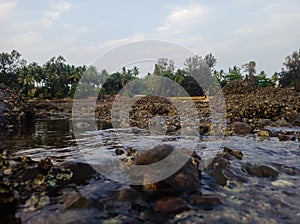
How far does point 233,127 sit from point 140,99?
1519cm

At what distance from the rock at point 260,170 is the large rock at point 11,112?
1016 cm

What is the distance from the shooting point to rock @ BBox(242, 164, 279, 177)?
4680 millimetres

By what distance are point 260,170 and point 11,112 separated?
11434mm

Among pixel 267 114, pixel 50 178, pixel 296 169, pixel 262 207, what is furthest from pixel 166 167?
pixel 267 114

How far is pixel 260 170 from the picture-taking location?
483 centimetres

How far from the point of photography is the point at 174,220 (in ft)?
9.88

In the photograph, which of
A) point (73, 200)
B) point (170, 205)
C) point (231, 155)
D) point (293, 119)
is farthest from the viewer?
point (293, 119)

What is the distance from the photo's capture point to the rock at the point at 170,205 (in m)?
3.23

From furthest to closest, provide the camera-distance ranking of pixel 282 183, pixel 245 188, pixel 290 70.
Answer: pixel 290 70, pixel 282 183, pixel 245 188

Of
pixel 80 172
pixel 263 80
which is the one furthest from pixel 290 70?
pixel 80 172

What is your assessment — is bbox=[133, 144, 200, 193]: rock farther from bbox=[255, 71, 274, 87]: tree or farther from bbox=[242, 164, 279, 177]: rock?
bbox=[255, 71, 274, 87]: tree

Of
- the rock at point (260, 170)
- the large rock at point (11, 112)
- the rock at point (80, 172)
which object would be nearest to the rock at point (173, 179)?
the rock at point (80, 172)

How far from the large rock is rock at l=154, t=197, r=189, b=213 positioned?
996 cm

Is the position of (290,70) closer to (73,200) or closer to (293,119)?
(293,119)
